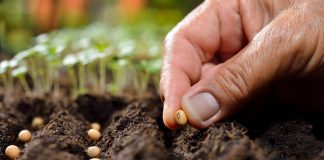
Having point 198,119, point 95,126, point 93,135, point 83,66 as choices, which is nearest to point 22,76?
point 83,66

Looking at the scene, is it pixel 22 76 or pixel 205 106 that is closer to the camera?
pixel 205 106

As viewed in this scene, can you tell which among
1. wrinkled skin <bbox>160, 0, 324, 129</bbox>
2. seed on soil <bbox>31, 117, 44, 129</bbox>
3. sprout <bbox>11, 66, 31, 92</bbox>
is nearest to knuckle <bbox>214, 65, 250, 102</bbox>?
wrinkled skin <bbox>160, 0, 324, 129</bbox>

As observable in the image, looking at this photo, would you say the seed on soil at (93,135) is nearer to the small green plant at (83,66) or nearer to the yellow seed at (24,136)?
the yellow seed at (24,136)

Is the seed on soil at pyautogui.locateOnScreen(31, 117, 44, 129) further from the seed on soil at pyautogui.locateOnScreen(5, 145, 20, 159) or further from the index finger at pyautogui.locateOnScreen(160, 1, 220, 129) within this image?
the index finger at pyautogui.locateOnScreen(160, 1, 220, 129)

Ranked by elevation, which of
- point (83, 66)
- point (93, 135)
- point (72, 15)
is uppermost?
point (72, 15)

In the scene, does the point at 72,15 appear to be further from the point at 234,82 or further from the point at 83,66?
the point at 234,82

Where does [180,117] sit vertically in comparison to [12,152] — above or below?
below
